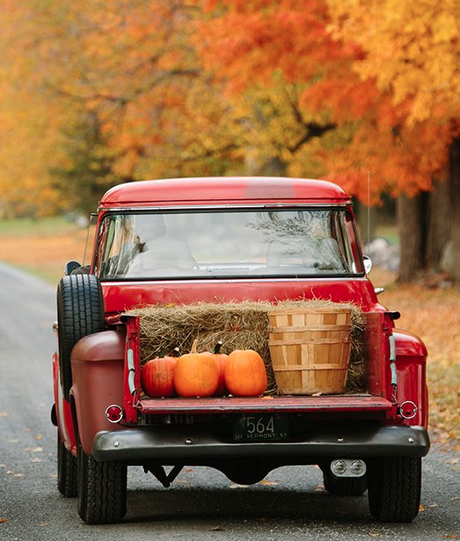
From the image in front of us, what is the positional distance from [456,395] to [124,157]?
82.0ft

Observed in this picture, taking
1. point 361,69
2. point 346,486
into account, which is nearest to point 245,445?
point 346,486

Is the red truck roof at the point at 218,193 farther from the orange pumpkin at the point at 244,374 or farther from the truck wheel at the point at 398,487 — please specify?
the truck wheel at the point at 398,487

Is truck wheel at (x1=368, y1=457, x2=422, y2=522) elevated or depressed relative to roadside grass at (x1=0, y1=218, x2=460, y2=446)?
elevated

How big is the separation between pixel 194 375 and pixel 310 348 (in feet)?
2.18

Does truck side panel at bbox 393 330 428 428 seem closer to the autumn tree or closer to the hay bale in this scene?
the hay bale

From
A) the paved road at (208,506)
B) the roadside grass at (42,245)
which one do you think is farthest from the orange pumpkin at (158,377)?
the roadside grass at (42,245)

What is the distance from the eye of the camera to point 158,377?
728cm

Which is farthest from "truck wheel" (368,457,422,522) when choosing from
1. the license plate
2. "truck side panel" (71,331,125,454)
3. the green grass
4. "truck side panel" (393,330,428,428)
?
the green grass

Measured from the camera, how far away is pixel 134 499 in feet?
28.8

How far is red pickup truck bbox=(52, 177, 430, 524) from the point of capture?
7102mm

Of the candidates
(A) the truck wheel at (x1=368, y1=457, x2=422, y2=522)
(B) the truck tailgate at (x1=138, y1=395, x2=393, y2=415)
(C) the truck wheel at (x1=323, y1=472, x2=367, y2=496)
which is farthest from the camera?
(C) the truck wheel at (x1=323, y1=472, x2=367, y2=496)

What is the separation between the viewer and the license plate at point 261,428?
23.5 ft

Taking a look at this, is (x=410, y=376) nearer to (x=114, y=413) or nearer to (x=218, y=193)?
(x=114, y=413)

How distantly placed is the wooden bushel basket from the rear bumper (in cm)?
35
